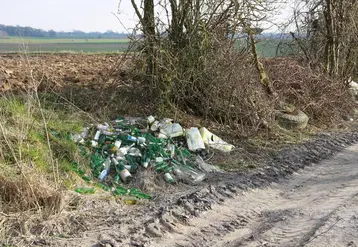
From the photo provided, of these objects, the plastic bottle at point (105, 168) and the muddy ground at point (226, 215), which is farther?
the plastic bottle at point (105, 168)

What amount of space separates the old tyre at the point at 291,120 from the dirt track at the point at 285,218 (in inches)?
114

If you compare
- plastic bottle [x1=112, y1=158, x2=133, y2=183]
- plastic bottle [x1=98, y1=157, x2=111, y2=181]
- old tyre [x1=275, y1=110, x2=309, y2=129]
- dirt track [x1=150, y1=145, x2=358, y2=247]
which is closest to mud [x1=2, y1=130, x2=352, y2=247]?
dirt track [x1=150, y1=145, x2=358, y2=247]

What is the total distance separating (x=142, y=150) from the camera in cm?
746

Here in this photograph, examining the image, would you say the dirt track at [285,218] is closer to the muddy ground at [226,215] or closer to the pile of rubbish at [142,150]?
the muddy ground at [226,215]

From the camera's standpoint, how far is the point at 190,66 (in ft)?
30.7

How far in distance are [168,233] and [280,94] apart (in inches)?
277

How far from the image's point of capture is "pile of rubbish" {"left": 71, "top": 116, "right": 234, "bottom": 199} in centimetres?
681

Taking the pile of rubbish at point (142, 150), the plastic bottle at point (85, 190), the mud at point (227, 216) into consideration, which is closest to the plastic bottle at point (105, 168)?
the pile of rubbish at point (142, 150)

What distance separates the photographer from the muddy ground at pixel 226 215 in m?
4.99

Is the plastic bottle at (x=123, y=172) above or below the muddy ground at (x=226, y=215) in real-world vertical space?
above

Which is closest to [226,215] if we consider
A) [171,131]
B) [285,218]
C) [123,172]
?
[285,218]

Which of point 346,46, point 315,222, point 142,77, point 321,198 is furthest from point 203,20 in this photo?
point 346,46

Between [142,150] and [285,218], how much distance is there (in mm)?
2667

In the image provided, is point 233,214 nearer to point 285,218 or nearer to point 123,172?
point 285,218
